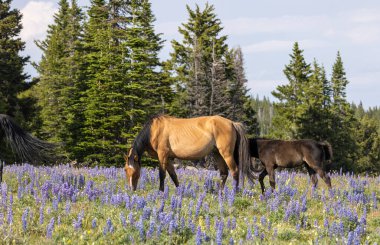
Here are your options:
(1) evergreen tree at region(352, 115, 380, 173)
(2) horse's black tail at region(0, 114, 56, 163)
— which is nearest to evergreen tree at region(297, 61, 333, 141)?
(1) evergreen tree at region(352, 115, 380, 173)

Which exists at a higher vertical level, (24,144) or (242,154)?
(24,144)

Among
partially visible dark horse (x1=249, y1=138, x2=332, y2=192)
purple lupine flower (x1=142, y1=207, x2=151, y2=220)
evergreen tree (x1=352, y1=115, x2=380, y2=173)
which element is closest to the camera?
purple lupine flower (x1=142, y1=207, x2=151, y2=220)

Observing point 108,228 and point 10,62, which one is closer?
point 108,228

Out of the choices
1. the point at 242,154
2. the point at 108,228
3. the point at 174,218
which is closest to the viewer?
the point at 108,228

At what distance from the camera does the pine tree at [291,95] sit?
Result: 55562 mm

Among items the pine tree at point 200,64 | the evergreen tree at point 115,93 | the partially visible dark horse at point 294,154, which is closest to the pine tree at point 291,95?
the pine tree at point 200,64

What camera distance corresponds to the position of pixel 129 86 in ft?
121

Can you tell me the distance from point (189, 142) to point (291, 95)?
47559 millimetres

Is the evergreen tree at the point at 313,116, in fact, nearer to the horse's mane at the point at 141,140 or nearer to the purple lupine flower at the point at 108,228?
the horse's mane at the point at 141,140

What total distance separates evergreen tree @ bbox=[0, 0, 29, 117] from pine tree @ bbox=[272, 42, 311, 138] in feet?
101

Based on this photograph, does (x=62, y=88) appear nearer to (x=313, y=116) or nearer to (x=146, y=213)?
(x=313, y=116)

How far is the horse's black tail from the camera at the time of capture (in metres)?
11.5

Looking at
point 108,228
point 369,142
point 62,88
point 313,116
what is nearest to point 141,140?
point 108,228

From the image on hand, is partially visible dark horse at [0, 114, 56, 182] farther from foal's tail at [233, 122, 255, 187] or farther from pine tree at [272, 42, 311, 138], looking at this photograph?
pine tree at [272, 42, 311, 138]
